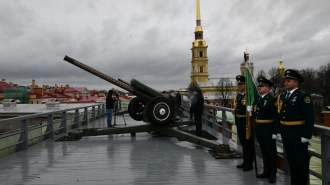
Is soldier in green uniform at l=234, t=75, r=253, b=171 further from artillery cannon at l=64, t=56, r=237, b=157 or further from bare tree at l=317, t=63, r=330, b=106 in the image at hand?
bare tree at l=317, t=63, r=330, b=106

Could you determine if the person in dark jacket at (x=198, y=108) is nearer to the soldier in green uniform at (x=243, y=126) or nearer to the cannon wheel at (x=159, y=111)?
the cannon wheel at (x=159, y=111)

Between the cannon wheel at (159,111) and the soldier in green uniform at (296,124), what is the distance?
4.43 m

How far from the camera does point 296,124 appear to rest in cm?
398

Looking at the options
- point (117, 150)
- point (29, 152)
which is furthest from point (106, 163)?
point (29, 152)

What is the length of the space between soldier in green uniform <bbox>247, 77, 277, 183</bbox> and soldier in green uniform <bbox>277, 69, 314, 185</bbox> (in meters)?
0.43

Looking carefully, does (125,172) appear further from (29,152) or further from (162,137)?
(162,137)

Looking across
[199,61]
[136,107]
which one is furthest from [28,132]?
[199,61]

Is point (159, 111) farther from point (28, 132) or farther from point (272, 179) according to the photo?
point (272, 179)

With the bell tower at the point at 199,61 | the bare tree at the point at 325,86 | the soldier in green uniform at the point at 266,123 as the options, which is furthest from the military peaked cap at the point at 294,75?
the bell tower at the point at 199,61

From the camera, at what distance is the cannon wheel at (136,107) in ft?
32.8

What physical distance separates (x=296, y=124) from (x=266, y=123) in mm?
701

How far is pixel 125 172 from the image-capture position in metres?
5.43

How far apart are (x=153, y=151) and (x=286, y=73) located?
399 centimetres

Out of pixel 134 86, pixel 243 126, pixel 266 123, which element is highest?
pixel 134 86
